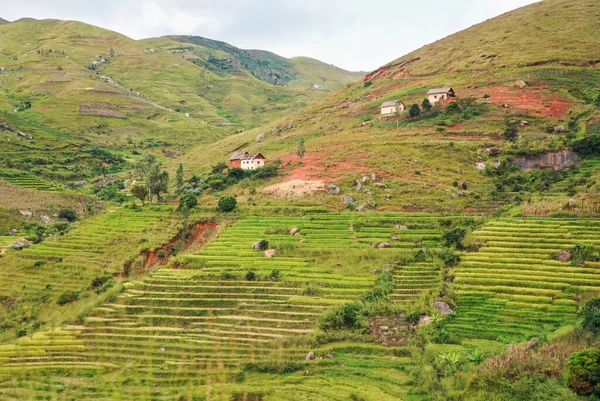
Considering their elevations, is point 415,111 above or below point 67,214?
above

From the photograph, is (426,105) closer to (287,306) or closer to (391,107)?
(391,107)

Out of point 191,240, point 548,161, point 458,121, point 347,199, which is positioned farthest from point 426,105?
point 191,240

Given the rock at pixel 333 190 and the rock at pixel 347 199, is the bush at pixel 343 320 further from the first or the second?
the rock at pixel 333 190

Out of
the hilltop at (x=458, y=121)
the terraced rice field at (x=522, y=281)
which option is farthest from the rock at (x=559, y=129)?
the terraced rice field at (x=522, y=281)

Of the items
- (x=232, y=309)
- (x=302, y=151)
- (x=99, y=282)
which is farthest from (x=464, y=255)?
(x=302, y=151)

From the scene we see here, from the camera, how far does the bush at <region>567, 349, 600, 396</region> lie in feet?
74.1

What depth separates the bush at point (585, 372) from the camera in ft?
74.1

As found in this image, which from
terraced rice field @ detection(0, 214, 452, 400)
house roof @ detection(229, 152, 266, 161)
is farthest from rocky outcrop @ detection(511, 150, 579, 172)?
house roof @ detection(229, 152, 266, 161)

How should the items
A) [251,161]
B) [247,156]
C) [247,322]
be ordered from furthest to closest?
[247,156], [251,161], [247,322]

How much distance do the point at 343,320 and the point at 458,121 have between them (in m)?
66.9

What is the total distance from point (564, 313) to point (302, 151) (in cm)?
5976

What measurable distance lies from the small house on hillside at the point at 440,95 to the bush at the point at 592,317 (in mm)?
79633

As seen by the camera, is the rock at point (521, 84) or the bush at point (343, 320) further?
the rock at point (521, 84)

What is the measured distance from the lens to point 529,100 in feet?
306
